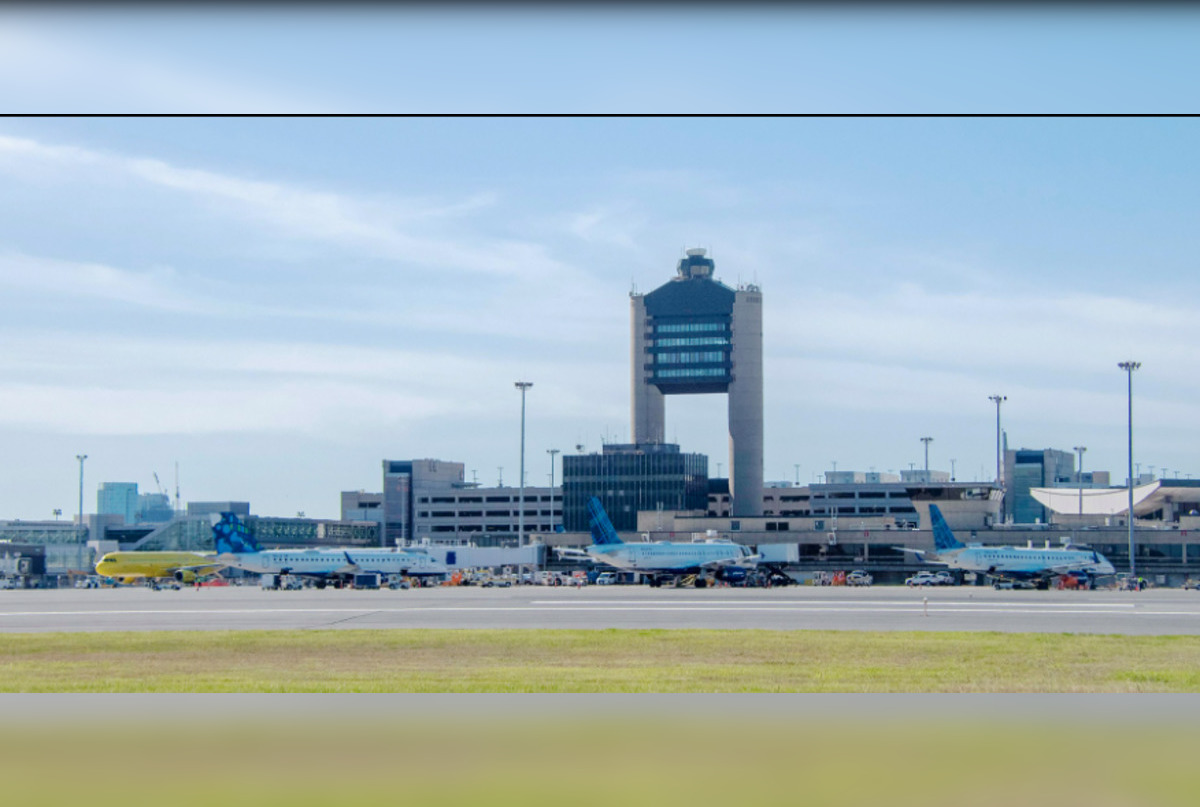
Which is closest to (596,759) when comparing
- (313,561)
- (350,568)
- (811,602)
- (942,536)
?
(811,602)

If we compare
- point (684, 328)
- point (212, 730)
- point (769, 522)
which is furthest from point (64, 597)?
point (684, 328)

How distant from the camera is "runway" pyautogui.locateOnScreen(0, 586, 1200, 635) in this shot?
1280 inches

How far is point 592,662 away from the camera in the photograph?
21.7m

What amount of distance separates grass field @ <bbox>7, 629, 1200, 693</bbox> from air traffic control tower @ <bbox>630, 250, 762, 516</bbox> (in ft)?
413

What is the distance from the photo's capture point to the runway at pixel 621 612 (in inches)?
1280

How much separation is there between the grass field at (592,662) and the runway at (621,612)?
333 centimetres

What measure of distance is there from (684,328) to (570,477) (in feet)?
82.2

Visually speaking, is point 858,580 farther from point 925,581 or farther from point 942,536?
point 942,536

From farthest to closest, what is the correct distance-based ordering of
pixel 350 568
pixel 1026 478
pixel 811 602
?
pixel 1026 478
pixel 350 568
pixel 811 602

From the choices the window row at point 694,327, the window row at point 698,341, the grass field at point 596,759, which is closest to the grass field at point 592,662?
the grass field at point 596,759

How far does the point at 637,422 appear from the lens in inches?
6270

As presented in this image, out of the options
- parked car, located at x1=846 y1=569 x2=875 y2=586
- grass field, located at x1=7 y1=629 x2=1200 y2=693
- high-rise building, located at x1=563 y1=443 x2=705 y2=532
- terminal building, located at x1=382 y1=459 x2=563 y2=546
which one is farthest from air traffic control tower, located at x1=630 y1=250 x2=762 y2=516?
grass field, located at x1=7 y1=629 x2=1200 y2=693

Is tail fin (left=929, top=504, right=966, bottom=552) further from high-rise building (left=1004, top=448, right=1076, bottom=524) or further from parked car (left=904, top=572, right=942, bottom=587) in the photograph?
high-rise building (left=1004, top=448, right=1076, bottom=524)

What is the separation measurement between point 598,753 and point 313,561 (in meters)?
63.0
